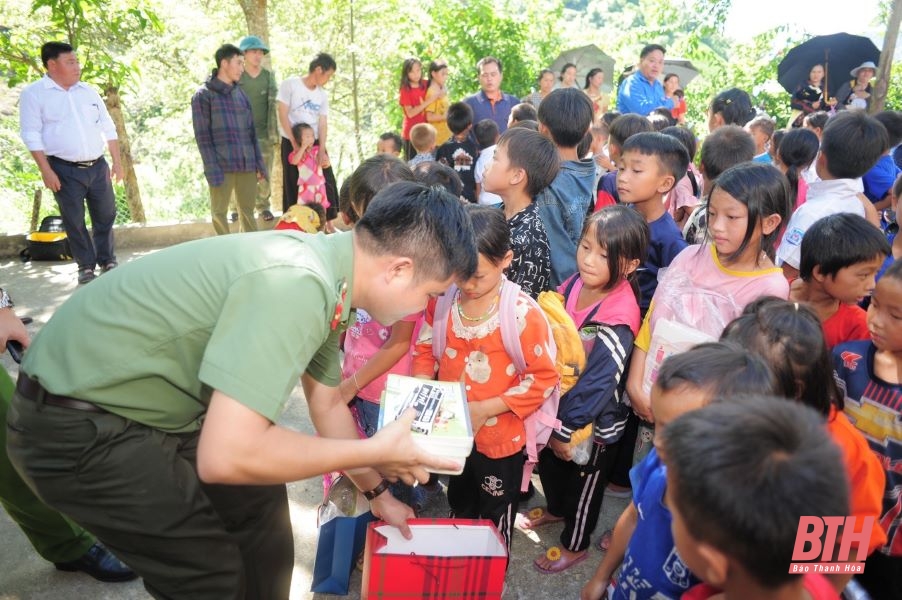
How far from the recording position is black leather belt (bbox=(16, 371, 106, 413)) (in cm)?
143

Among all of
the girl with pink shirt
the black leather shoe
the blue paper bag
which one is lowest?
the black leather shoe

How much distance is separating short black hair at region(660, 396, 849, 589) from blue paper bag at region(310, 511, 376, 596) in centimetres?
146

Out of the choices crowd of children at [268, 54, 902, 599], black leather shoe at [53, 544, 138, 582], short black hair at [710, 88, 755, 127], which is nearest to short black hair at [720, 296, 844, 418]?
crowd of children at [268, 54, 902, 599]

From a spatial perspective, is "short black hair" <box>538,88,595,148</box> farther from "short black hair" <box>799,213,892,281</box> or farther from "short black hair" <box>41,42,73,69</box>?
"short black hair" <box>41,42,73,69</box>

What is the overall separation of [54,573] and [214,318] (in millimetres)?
1770

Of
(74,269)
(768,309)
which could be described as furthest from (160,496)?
(74,269)

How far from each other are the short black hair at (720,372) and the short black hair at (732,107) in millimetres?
4159

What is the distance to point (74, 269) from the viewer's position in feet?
19.1

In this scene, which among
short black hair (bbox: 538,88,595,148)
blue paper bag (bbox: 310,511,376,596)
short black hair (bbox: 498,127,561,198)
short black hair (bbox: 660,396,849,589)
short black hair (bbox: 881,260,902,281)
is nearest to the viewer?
short black hair (bbox: 660,396,849,589)

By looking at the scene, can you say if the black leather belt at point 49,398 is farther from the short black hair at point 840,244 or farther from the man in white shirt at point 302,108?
the man in white shirt at point 302,108

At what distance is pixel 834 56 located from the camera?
7.82 meters

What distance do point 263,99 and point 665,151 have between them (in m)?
5.54

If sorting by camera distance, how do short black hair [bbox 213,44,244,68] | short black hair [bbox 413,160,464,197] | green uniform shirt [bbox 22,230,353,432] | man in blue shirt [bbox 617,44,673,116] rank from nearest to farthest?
green uniform shirt [bbox 22,230,353,432] < short black hair [bbox 413,160,464,197] < short black hair [bbox 213,44,244,68] < man in blue shirt [bbox 617,44,673,116]

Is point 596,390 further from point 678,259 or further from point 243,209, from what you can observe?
point 243,209
